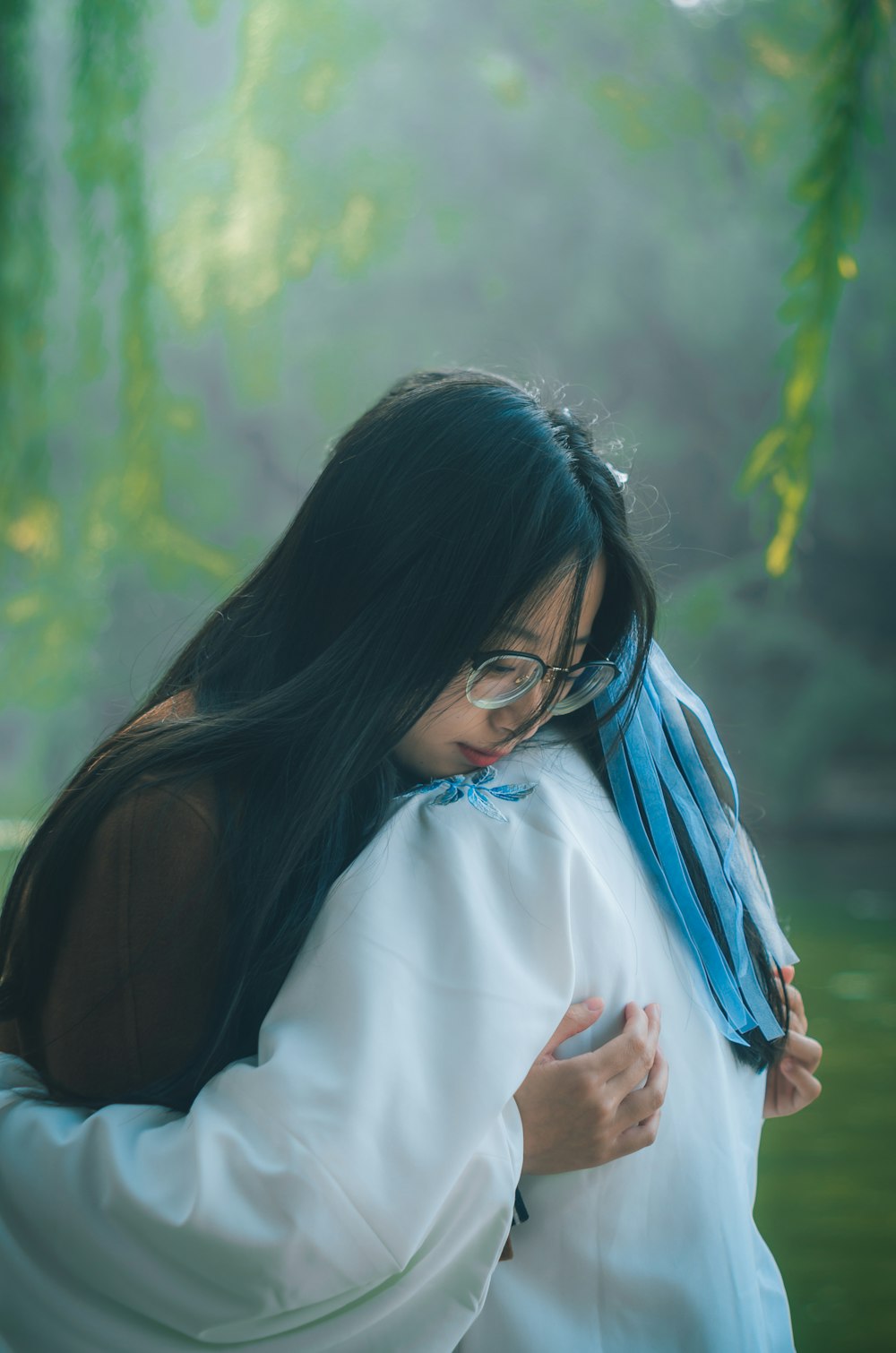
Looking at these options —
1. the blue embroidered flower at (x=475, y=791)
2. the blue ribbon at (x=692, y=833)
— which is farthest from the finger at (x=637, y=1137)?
the blue embroidered flower at (x=475, y=791)

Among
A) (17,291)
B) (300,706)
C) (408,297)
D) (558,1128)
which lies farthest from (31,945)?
(408,297)

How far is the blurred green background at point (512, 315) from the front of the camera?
4895mm

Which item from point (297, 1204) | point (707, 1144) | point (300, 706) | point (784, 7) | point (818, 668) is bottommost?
point (818, 668)

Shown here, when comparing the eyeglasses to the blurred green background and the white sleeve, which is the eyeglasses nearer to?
the white sleeve

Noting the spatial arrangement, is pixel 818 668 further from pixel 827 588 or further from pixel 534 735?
pixel 534 735

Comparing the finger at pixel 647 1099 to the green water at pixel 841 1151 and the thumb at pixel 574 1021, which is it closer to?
the thumb at pixel 574 1021

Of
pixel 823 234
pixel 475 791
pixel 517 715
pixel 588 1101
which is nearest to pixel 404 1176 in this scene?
pixel 588 1101

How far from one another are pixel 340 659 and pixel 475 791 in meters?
0.16

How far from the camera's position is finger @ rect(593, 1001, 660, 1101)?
0.90 meters

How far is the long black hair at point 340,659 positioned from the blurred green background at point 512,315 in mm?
3345

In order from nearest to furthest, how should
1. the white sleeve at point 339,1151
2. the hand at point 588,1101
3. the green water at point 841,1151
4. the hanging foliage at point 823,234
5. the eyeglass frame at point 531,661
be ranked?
the white sleeve at point 339,1151
the hand at point 588,1101
the eyeglass frame at point 531,661
the hanging foliage at point 823,234
the green water at point 841,1151

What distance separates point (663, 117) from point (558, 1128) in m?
5.16

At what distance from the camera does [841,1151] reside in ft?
8.59

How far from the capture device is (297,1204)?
0.78 m
